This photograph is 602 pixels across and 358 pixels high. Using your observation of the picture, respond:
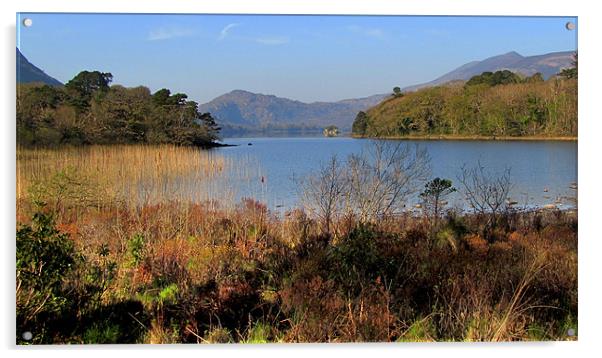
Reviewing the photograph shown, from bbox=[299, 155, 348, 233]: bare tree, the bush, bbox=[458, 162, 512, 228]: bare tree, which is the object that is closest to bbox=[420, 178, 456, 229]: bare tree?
bbox=[458, 162, 512, 228]: bare tree

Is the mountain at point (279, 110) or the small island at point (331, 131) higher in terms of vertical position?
the mountain at point (279, 110)

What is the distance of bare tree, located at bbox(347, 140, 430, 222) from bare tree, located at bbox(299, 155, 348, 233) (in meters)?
0.08

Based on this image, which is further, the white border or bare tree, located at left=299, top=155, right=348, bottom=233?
bare tree, located at left=299, top=155, right=348, bottom=233

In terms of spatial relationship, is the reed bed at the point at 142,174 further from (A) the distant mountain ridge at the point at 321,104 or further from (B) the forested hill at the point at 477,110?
(B) the forested hill at the point at 477,110

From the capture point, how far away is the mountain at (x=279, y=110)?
18.4ft

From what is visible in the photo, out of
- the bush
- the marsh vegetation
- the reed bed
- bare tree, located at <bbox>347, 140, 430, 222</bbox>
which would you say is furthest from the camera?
bare tree, located at <bbox>347, 140, 430, 222</bbox>

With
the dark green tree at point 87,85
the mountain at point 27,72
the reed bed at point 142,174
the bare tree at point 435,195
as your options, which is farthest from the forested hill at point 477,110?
the mountain at point 27,72

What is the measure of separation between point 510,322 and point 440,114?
5.60 ft

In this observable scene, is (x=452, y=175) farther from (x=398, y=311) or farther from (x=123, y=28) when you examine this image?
(x=123, y=28)

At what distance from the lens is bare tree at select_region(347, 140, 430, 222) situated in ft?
18.6

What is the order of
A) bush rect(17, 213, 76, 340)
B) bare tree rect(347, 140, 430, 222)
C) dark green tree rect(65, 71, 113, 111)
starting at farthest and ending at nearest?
bare tree rect(347, 140, 430, 222), dark green tree rect(65, 71, 113, 111), bush rect(17, 213, 76, 340)

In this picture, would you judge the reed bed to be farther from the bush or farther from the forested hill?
the forested hill
